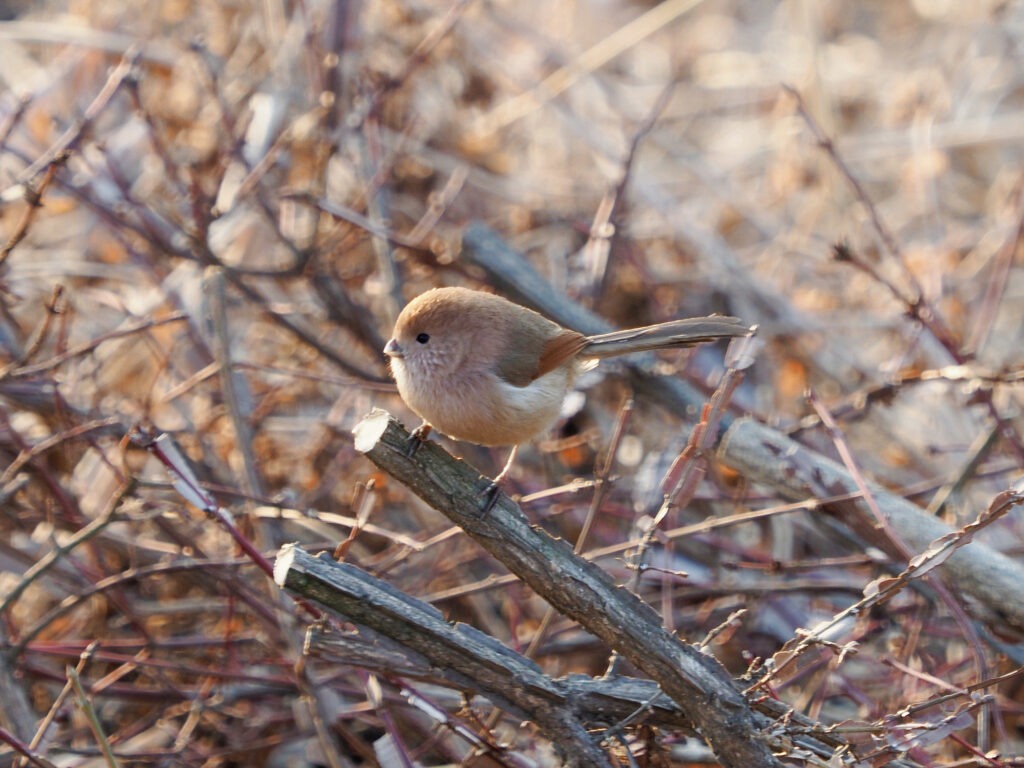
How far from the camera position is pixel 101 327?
4.84 metres

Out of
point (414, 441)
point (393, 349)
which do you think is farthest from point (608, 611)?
point (393, 349)

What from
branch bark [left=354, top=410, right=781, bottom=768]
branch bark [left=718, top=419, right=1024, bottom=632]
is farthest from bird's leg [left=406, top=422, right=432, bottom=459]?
branch bark [left=718, top=419, right=1024, bottom=632]

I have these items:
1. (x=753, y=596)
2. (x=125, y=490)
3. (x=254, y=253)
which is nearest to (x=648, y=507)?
(x=753, y=596)

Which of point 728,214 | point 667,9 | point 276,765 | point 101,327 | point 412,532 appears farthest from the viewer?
point 728,214

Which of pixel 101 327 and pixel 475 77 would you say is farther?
pixel 475 77

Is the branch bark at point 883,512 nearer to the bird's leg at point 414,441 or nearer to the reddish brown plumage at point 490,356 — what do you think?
the reddish brown plumage at point 490,356

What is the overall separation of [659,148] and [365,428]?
462 cm

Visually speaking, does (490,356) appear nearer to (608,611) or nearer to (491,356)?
(491,356)

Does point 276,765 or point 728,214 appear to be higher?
point 728,214

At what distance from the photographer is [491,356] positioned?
2.83m

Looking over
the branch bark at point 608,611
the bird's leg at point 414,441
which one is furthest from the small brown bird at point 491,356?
the branch bark at point 608,611

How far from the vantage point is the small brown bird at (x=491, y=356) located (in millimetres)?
2703

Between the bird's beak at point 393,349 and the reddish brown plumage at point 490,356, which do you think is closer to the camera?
the reddish brown plumage at point 490,356

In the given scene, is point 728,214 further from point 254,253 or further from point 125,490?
point 125,490
